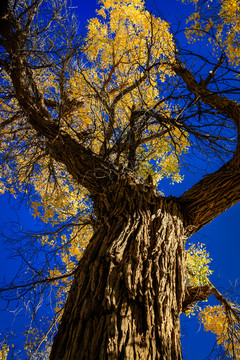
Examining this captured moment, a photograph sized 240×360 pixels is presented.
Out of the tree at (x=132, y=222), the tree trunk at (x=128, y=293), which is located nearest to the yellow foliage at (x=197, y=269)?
the tree at (x=132, y=222)

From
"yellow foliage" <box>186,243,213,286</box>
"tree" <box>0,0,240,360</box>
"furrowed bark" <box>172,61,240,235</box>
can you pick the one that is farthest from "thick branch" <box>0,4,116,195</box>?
"yellow foliage" <box>186,243,213,286</box>

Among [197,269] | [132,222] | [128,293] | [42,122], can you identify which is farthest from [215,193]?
[42,122]

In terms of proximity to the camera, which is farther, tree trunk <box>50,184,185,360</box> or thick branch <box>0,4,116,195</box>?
thick branch <box>0,4,116,195</box>

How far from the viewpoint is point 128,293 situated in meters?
1.44

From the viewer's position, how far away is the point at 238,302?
2.62 metres

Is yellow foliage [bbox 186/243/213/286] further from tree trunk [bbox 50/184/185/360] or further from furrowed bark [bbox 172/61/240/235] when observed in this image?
tree trunk [bbox 50/184/185/360]

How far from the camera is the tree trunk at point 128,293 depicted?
1.24 metres

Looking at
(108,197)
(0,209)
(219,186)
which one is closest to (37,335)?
(108,197)

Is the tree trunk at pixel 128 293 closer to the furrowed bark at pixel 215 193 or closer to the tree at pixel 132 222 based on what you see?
the tree at pixel 132 222

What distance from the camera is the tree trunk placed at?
124cm

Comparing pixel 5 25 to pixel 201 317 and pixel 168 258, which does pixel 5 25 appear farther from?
pixel 201 317

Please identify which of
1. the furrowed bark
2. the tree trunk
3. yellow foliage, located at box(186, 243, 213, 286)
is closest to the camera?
the tree trunk

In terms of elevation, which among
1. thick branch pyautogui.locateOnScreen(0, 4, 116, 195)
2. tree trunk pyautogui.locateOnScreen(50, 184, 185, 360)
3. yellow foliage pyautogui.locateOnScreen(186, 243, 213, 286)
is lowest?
tree trunk pyautogui.locateOnScreen(50, 184, 185, 360)

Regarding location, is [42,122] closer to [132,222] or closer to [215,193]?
[132,222]
